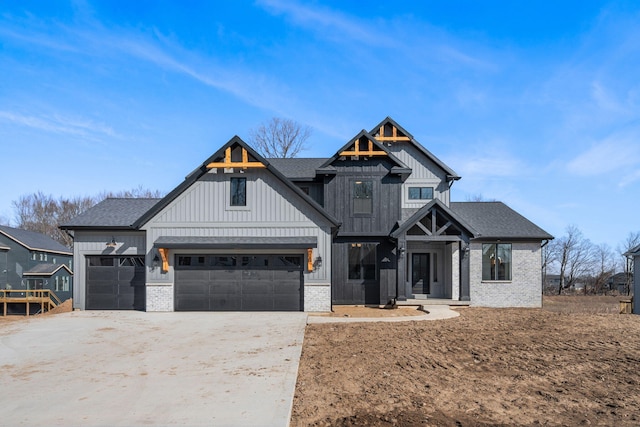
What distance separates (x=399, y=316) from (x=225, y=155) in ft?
28.5

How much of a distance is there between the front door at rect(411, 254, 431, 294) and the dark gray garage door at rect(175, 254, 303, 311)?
254 inches

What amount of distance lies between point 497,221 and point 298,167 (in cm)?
971

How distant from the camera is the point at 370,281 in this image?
63.3ft

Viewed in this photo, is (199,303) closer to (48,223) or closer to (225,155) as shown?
(225,155)

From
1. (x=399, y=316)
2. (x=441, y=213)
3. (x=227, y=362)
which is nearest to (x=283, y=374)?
(x=227, y=362)

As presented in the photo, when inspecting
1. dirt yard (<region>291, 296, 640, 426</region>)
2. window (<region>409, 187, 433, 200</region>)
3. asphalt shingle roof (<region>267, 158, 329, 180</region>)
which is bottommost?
dirt yard (<region>291, 296, 640, 426</region>)

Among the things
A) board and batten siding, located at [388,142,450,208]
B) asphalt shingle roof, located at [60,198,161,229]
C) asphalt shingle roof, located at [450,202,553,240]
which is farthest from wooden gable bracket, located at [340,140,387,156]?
asphalt shingle roof, located at [60,198,161,229]

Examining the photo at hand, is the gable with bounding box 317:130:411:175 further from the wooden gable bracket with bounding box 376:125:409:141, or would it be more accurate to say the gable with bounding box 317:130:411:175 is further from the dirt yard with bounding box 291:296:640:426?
the dirt yard with bounding box 291:296:640:426

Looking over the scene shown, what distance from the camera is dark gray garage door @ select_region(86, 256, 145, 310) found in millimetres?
17578

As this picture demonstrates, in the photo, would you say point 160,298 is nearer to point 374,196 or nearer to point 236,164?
point 236,164

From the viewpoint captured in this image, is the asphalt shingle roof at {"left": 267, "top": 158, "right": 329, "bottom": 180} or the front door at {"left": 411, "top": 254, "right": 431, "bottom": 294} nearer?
the asphalt shingle roof at {"left": 267, "top": 158, "right": 329, "bottom": 180}

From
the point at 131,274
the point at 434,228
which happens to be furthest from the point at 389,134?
the point at 131,274

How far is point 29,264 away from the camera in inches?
1423

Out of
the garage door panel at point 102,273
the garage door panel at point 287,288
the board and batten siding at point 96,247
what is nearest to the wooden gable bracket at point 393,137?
the garage door panel at point 287,288
